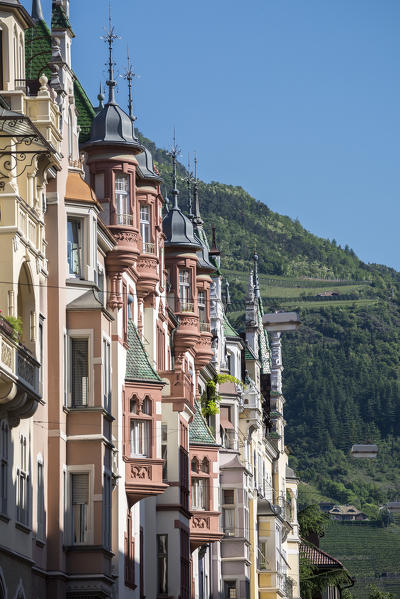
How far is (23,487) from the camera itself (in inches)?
2023

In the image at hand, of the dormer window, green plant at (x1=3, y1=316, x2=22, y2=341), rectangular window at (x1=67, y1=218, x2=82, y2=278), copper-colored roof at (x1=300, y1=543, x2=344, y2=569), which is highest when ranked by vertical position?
the dormer window

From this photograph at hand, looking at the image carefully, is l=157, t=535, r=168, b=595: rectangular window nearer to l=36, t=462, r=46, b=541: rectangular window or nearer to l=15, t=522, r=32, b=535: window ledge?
l=36, t=462, r=46, b=541: rectangular window

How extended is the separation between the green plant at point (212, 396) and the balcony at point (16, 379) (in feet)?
129

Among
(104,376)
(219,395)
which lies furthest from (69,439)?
(219,395)

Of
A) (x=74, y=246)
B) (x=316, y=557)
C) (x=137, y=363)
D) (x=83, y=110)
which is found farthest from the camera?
(x=316, y=557)

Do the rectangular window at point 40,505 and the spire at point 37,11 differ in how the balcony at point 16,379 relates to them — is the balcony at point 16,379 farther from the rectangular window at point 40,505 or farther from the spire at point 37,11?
the spire at point 37,11

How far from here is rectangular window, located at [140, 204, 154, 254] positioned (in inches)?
2805

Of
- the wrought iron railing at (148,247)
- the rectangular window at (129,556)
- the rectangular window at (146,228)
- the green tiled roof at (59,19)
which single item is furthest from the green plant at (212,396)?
the green tiled roof at (59,19)

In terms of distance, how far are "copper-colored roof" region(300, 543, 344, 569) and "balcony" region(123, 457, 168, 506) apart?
296ft

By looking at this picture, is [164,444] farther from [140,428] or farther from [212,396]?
[212,396]

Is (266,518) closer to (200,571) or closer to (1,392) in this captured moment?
(200,571)

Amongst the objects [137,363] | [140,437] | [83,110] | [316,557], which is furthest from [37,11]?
[316,557]

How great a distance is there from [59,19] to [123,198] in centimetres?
794

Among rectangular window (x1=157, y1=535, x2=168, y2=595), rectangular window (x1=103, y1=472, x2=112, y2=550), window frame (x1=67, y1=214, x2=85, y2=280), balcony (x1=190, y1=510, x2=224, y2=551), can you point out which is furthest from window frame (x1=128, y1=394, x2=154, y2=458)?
balcony (x1=190, y1=510, x2=224, y2=551)
